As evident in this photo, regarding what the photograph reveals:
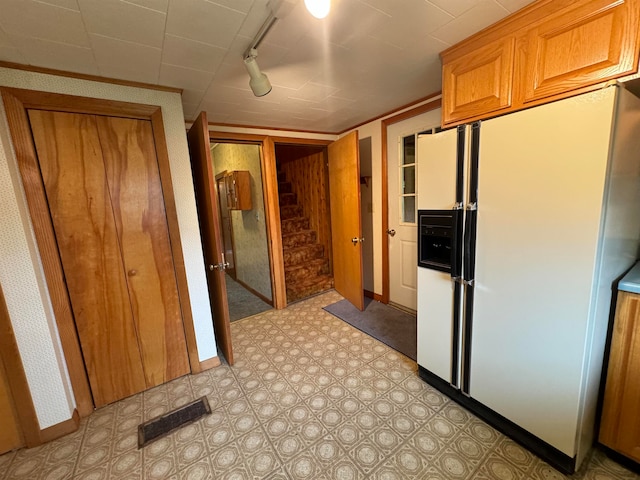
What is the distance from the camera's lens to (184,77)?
1705 millimetres

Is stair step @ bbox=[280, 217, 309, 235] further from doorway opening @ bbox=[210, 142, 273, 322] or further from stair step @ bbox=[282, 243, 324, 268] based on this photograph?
→ doorway opening @ bbox=[210, 142, 273, 322]

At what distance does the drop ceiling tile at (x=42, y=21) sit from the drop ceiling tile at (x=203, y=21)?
0.39 metres

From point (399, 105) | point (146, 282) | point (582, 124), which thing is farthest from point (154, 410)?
point (399, 105)

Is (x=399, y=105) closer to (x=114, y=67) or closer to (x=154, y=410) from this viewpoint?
(x=114, y=67)

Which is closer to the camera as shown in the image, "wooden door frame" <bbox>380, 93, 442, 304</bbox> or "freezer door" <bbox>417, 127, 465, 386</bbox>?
"freezer door" <bbox>417, 127, 465, 386</bbox>

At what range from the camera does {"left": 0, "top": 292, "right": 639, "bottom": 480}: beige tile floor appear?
1.31 metres

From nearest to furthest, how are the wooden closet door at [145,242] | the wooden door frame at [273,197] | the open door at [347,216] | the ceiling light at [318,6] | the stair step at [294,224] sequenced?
the ceiling light at [318,6] → the wooden closet door at [145,242] → the open door at [347,216] → the wooden door frame at [273,197] → the stair step at [294,224]

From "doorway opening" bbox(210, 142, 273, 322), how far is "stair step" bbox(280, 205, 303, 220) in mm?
701

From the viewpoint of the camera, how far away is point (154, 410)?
70.4 inches

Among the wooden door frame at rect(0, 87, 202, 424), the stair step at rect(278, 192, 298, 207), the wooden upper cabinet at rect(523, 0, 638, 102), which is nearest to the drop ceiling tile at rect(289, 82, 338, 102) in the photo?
the wooden door frame at rect(0, 87, 202, 424)

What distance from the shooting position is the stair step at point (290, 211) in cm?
442

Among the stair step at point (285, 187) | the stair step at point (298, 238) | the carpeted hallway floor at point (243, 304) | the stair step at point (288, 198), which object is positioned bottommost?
the carpeted hallway floor at point (243, 304)

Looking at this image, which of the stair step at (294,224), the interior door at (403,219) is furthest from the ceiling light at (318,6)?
the stair step at (294,224)

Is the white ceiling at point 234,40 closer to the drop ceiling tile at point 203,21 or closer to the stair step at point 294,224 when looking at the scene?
the drop ceiling tile at point 203,21
